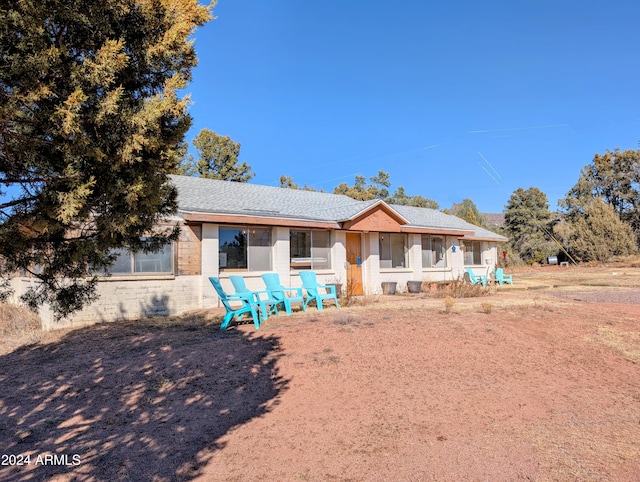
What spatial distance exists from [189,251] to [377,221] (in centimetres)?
746

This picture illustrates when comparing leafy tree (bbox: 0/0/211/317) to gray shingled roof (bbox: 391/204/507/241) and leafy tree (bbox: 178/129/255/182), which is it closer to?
gray shingled roof (bbox: 391/204/507/241)

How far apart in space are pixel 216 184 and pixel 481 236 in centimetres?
1518

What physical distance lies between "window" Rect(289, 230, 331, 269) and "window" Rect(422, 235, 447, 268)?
5937 mm

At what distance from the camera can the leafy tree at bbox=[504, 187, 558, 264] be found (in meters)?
40.3

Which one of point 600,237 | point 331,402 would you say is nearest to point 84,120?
point 331,402

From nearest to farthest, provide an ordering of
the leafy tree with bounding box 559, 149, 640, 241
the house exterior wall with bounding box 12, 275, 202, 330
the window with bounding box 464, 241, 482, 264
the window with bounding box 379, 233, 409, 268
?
the house exterior wall with bounding box 12, 275, 202, 330 → the window with bounding box 379, 233, 409, 268 → the window with bounding box 464, 241, 482, 264 → the leafy tree with bounding box 559, 149, 640, 241

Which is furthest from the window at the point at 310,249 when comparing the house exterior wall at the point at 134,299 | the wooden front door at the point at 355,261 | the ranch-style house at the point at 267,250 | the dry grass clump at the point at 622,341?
the dry grass clump at the point at 622,341

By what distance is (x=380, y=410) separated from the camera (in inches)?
184

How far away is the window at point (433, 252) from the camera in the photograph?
1888 centimetres

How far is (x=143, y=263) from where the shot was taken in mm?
11141

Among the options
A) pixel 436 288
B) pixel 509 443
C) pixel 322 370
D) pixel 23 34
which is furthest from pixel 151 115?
pixel 436 288

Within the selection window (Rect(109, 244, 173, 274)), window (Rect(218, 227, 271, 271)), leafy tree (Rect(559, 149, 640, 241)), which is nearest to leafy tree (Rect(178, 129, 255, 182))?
window (Rect(218, 227, 271, 271))

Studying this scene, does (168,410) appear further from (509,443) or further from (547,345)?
(547,345)

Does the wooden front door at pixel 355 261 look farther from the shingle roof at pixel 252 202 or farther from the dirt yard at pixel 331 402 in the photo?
the dirt yard at pixel 331 402
